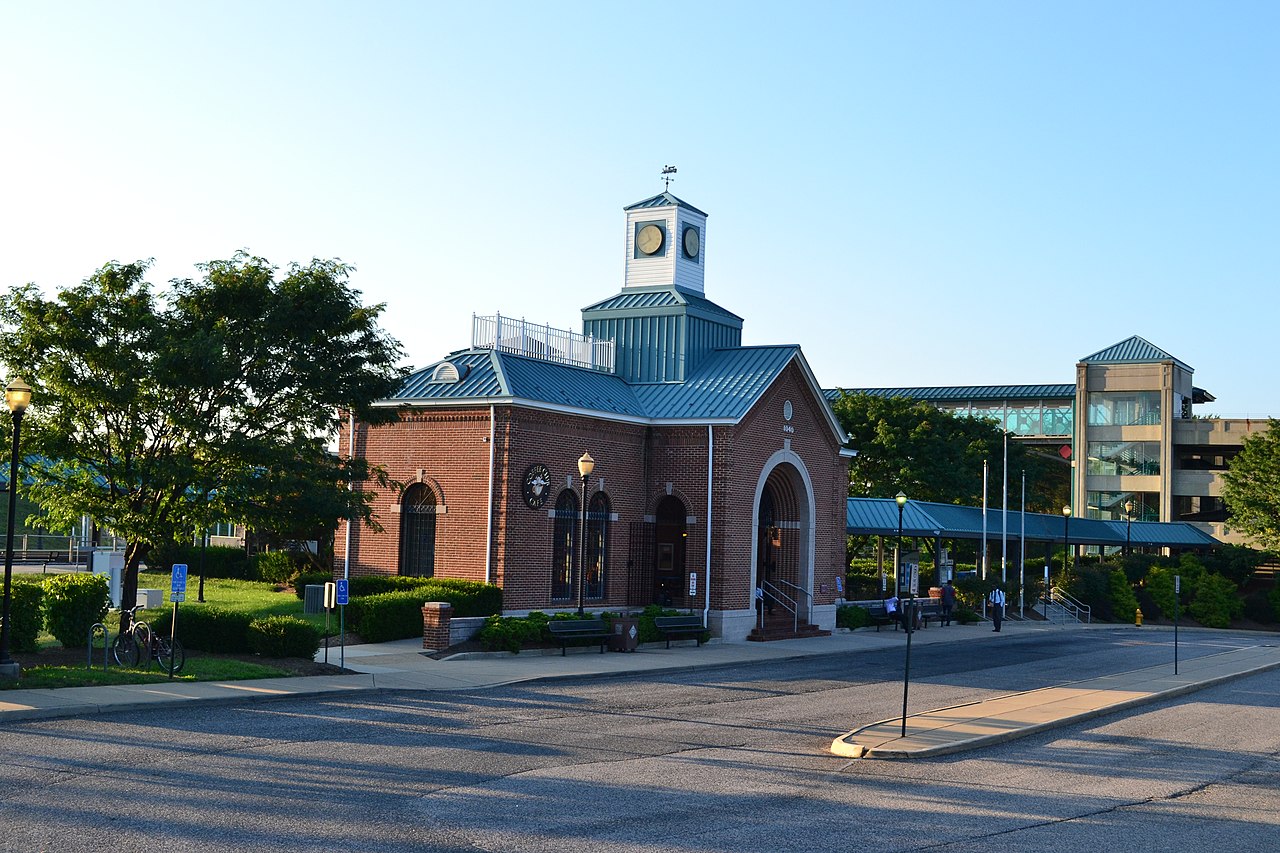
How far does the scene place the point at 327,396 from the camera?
2564 centimetres

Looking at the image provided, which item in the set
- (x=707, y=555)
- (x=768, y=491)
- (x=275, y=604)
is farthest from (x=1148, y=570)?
(x=275, y=604)

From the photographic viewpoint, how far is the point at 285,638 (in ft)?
76.2

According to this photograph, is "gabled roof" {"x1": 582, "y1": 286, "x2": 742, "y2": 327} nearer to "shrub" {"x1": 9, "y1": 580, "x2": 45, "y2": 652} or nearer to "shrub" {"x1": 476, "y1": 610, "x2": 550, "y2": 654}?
"shrub" {"x1": 476, "y1": 610, "x2": 550, "y2": 654}

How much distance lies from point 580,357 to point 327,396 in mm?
13348

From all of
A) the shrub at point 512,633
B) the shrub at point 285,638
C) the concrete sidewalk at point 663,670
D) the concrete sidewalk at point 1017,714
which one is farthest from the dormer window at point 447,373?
the concrete sidewalk at point 1017,714

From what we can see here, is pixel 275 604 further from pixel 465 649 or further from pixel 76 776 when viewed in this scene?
pixel 76 776

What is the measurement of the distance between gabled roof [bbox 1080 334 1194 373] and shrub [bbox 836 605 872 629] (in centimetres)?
6024

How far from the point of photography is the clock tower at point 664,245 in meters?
40.0

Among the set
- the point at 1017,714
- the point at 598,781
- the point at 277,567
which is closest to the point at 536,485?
the point at 277,567

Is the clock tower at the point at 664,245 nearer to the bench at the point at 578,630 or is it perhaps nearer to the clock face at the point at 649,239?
the clock face at the point at 649,239

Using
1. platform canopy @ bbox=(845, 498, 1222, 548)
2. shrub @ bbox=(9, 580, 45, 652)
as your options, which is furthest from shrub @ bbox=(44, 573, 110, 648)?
platform canopy @ bbox=(845, 498, 1222, 548)

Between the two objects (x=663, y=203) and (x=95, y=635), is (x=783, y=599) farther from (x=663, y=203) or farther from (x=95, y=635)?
(x=95, y=635)

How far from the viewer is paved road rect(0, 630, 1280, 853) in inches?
451

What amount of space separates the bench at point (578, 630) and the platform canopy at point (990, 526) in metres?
16.2
